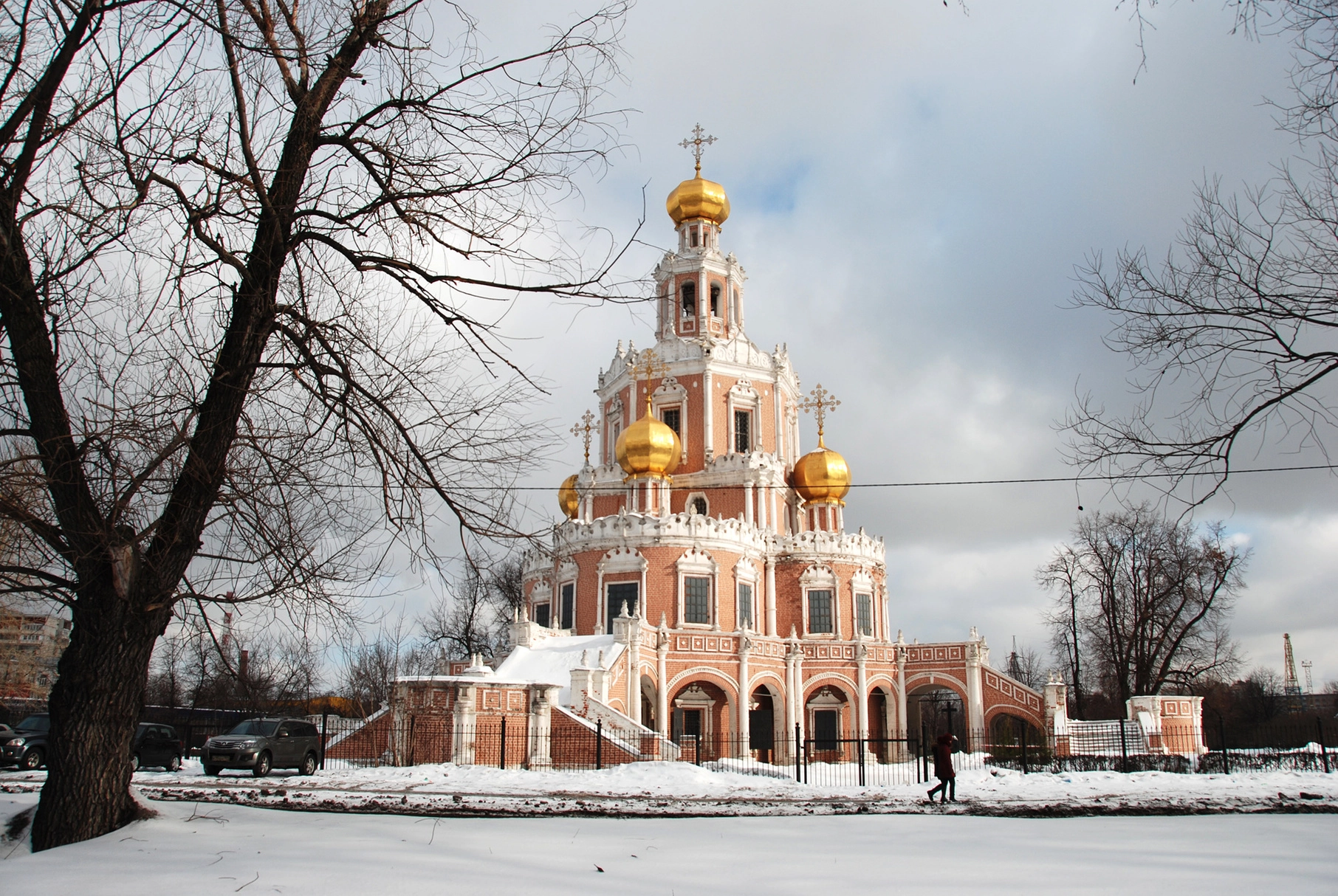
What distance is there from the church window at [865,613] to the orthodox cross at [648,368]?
1174 cm

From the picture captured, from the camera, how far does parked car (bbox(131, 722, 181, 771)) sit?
21.3 metres

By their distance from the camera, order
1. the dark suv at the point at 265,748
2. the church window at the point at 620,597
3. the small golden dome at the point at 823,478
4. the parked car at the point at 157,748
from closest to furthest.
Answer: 1. the dark suv at the point at 265,748
2. the parked car at the point at 157,748
3. the church window at the point at 620,597
4. the small golden dome at the point at 823,478

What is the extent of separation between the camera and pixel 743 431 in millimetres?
41125

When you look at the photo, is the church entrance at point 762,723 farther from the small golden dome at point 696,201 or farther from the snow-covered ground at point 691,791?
the small golden dome at point 696,201

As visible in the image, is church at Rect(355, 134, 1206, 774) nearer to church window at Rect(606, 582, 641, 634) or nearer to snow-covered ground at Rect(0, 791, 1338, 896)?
church window at Rect(606, 582, 641, 634)

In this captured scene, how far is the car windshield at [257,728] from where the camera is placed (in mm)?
20406

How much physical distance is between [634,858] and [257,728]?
15.5m

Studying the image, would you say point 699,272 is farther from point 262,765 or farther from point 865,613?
point 262,765

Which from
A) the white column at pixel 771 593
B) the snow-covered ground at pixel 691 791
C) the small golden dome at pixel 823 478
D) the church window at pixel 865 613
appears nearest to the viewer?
the snow-covered ground at pixel 691 791

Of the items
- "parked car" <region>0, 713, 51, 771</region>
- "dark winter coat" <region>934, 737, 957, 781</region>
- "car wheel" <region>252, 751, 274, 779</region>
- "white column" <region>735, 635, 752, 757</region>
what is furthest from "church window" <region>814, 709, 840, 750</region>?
"parked car" <region>0, 713, 51, 771</region>

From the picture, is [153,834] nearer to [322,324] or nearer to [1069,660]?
[322,324]

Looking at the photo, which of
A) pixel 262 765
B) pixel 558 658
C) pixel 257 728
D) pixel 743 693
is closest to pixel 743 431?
pixel 743 693

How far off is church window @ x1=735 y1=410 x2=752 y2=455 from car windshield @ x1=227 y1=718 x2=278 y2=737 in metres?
23.6

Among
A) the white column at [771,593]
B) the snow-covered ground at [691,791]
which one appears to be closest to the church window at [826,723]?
the white column at [771,593]
